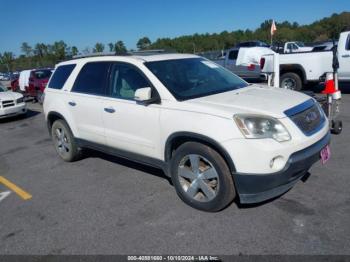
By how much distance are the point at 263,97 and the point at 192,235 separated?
5.86 feet

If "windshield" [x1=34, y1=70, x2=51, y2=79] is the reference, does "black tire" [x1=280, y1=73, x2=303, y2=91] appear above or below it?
below

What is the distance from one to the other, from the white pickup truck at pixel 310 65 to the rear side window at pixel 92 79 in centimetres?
667

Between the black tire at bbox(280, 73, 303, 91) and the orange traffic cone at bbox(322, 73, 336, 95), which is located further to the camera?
the black tire at bbox(280, 73, 303, 91)

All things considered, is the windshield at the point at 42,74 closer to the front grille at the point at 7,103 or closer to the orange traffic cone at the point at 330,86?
the front grille at the point at 7,103

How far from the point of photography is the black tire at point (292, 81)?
37.9 feet

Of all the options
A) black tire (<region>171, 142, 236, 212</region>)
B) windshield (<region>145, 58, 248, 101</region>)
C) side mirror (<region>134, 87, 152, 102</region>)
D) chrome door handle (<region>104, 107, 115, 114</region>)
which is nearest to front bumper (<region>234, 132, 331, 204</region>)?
black tire (<region>171, 142, 236, 212</region>)

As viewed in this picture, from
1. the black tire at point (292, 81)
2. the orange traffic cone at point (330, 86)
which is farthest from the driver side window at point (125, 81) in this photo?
the black tire at point (292, 81)

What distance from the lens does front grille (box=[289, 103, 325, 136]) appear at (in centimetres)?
357

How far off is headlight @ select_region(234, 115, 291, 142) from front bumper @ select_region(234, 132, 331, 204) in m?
0.24

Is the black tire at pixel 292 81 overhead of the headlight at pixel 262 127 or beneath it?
beneath

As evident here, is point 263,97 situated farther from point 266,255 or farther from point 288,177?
point 266,255

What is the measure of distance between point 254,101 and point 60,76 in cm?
366

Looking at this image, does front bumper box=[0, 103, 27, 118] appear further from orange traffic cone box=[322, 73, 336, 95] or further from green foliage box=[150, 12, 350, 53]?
green foliage box=[150, 12, 350, 53]

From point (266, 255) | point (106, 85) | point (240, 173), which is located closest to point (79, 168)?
Answer: point (106, 85)
